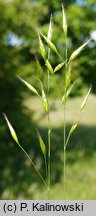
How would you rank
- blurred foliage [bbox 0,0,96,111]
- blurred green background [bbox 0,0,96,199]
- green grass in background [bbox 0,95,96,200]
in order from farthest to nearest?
blurred foliage [bbox 0,0,96,111] < blurred green background [bbox 0,0,96,199] < green grass in background [bbox 0,95,96,200]

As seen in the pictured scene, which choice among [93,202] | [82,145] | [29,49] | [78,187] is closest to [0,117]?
[78,187]

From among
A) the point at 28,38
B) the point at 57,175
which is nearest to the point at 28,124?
the point at 57,175

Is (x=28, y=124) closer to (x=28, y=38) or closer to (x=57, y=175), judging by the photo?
(x=57, y=175)

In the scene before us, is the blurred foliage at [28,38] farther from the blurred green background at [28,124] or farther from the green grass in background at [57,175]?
the green grass in background at [57,175]

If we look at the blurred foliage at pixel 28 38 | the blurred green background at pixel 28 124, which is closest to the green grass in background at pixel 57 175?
the blurred green background at pixel 28 124

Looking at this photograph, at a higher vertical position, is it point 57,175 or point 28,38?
point 28,38

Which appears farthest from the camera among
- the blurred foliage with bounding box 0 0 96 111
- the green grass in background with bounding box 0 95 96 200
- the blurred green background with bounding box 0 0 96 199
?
the blurred foliage with bounding box 0 0 96 111

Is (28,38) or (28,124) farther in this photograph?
(28,38)

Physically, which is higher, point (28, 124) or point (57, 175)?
point (28, 124)

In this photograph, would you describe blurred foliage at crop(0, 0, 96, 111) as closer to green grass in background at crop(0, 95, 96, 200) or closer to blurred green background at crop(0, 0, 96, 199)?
blurred green background at crop(0, 0, 96, 199)

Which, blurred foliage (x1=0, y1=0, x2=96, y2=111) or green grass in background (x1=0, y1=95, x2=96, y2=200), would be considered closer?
green grass in background (x1=0, y1=95, x2=96, y2=200)

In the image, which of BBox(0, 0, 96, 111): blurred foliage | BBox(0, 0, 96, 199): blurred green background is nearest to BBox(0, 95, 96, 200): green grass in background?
BBox(0, 0, 96, 199): blurred green background
